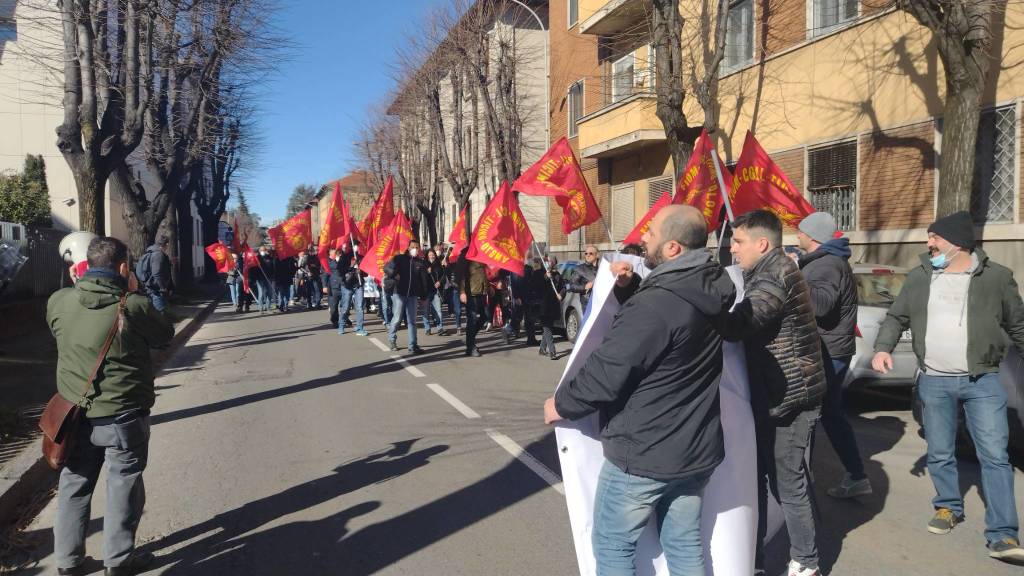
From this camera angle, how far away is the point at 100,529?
4785 mm

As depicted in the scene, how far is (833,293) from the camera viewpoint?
469 cm

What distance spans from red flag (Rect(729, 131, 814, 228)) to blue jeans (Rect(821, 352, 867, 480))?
4.02 metres

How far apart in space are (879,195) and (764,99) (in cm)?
400

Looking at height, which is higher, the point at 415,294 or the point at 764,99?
the point at 764,99

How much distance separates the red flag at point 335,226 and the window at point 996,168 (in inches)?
460

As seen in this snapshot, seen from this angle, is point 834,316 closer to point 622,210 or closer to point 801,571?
point 801,571

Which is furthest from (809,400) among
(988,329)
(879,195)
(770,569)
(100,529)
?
(879,195)

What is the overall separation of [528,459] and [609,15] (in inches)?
652

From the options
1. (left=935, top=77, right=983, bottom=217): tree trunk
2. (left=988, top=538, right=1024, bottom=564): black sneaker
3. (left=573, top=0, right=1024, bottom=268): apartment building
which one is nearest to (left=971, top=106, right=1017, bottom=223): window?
(left=573, top=0, right=1024, bottom=268): apartment building

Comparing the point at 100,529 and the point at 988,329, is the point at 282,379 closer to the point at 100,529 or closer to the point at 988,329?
the point at 100,529

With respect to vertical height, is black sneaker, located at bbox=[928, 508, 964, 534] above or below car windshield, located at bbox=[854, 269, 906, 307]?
below

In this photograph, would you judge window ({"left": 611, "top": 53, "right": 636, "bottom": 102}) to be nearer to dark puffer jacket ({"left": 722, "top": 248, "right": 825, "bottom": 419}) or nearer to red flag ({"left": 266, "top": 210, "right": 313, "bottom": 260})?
red flag ({"left": 266, "top": 210, "right": 313, "bottom": 260})

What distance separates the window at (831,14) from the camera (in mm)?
14188

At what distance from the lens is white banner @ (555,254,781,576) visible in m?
3.11
